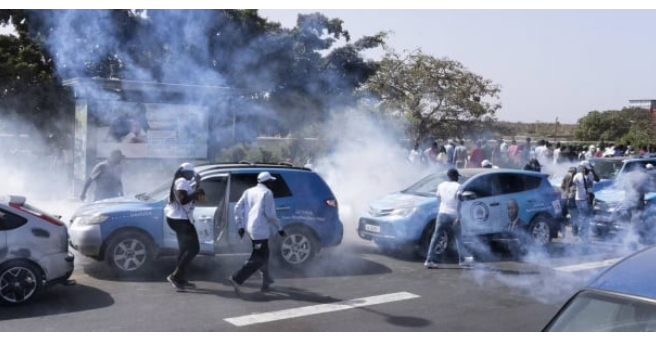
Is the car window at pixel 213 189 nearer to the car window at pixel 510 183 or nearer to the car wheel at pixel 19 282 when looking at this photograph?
the car wheel at pixel 19 282

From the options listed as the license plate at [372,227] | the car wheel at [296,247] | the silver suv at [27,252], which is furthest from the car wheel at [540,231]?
the silver suv at [27,252]

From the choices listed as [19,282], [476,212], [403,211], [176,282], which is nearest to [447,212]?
[403,211]

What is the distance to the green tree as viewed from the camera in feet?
84.9

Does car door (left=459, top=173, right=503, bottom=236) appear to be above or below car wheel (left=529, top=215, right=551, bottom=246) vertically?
above

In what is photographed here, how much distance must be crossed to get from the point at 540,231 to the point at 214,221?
6196 mm

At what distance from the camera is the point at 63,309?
279 inches

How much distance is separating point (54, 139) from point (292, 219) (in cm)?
1133

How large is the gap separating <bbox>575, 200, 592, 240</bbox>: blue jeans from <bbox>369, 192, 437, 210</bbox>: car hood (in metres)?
3.99

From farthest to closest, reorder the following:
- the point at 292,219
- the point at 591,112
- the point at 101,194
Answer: the point at 591,112
the point at 101,194
the point at 292,219

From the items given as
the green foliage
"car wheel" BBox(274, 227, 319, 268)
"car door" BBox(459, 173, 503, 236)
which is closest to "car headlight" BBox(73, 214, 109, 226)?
"car wheel" BBox(274, 227, 319, 268)

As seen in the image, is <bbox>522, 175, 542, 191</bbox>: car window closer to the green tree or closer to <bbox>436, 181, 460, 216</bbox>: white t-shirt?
<bbox>436, 181, 460, 216</bbox>: white t-shirt
